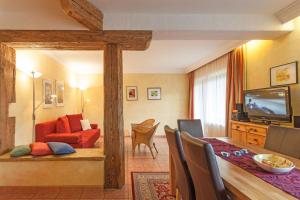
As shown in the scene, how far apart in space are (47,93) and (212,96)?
410cm

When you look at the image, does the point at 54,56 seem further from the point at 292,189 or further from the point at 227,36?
the point at 292,189

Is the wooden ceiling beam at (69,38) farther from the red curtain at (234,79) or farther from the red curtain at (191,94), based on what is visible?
the red curtain at (191,94)

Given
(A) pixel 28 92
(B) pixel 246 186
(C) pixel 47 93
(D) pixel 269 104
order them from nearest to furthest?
(B) pixel 246 186 → (D) pixel 269 104 → (A) pixel 28 92 → (C) pixel 47 93

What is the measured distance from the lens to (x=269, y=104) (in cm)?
363

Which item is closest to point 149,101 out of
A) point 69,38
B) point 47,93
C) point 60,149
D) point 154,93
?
point 154,93

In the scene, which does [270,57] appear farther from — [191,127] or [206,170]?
[206,170]

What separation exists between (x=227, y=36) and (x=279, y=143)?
181 cm

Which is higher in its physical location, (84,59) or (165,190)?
(84,59)

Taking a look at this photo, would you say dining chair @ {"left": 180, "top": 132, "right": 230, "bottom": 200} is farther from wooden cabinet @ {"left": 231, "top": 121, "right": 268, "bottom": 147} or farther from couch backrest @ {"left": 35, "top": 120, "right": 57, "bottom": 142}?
couch backrest @ {"left": 35, "top": 120, "right": 57, "bottom": 142}

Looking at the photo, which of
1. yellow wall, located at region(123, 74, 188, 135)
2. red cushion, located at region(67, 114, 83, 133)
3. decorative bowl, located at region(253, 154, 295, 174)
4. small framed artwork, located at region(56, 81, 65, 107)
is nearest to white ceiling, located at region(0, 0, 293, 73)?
decorative bowl, located at region(253, 154, 295, 174)

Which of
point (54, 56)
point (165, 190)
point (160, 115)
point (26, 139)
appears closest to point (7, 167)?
point (26, 139)

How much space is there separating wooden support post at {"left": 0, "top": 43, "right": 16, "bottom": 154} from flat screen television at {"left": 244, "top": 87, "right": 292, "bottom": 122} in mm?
3842

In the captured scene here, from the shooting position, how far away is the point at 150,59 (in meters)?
6.52

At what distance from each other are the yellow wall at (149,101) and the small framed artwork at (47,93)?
2.86m
